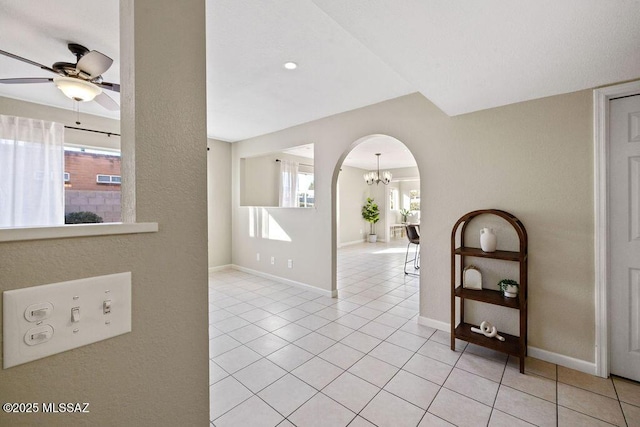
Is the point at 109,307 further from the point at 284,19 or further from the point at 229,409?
the point at 284,19

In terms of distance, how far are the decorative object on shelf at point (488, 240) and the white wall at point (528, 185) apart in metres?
0.29

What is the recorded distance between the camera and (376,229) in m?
9.46

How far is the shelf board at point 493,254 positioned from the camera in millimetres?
2128

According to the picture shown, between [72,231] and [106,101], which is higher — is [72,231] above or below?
below

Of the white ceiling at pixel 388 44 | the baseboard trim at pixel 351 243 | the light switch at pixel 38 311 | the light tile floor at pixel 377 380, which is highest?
the white ceiling at pixel 388 44

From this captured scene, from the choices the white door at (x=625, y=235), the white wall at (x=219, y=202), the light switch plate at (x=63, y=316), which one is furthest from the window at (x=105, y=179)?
the white door at (x=625, y=235)

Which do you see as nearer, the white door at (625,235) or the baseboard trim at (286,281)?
the white door at (625,235)

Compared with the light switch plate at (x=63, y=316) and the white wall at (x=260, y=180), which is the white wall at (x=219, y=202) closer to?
the white wall at (x=260, y=180)

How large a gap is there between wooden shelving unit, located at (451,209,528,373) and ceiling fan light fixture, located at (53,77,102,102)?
3.40m

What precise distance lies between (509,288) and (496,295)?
0.13 meters

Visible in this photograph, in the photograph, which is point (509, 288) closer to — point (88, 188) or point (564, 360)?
point (564, 360)

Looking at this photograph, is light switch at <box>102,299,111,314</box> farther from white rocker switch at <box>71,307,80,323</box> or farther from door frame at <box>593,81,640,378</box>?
door frame at <box>593,81,640,378</box>

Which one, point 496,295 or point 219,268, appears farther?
point 219,268

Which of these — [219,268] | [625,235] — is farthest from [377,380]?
[219,268]
